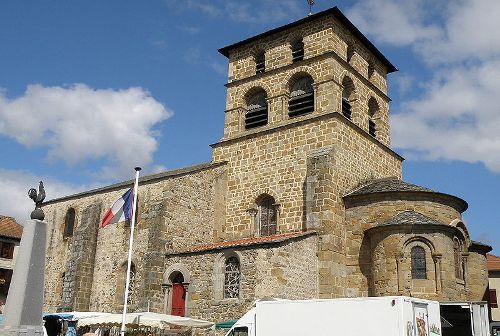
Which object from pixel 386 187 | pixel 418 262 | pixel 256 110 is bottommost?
pixel 418 262

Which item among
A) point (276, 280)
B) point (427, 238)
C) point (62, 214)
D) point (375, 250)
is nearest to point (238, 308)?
point (276, 280)

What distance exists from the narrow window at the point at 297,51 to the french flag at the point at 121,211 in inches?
477

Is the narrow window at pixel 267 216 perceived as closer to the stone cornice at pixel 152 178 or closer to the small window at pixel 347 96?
the stone cornice at pixel 152 178

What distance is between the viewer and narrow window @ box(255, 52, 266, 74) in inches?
1105

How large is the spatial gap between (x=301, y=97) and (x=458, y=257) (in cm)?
994

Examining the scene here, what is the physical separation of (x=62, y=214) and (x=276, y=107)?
44.6 ft

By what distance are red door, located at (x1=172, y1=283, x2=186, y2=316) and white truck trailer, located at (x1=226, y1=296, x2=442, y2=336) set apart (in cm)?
714

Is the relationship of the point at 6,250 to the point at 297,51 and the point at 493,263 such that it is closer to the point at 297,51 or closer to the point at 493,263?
the point at 297,51

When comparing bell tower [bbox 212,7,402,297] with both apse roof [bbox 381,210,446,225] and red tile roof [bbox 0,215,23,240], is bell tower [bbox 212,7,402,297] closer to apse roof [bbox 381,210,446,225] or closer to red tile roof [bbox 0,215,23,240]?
apse roof [bbox 381,210,446,225]

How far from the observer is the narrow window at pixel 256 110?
88.4 ft

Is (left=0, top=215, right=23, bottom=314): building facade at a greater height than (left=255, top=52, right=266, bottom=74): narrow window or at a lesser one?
lesser

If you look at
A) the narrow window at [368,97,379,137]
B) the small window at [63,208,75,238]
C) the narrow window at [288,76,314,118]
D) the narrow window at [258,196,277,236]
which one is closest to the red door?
the narrow window at [258,196,277,236]

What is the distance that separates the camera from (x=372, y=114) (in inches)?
1116

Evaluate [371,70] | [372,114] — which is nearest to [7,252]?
[372,114]
